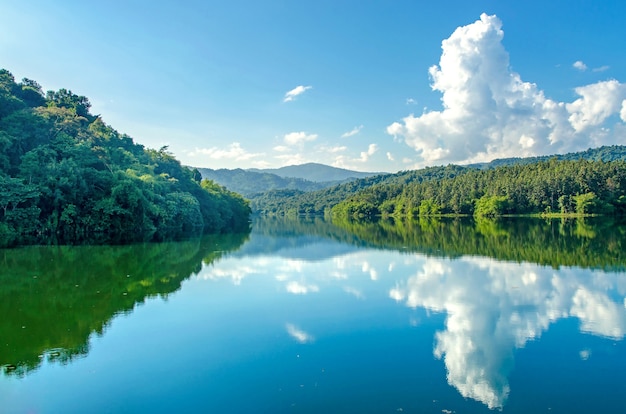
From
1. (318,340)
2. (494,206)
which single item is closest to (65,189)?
(318,340)

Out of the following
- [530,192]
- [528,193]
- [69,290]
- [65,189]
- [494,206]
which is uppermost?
[530,192]

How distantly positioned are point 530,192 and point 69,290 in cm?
9458

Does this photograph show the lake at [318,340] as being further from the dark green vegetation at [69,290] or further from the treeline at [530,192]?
the treeline at [530,192]

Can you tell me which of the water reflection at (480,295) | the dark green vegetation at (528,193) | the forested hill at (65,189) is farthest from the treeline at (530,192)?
the forested hill at (65,189)

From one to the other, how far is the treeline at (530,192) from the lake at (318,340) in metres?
73.4

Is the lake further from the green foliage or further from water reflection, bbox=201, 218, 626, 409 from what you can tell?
the green foliage

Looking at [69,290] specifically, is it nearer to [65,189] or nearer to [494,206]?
[65,189]

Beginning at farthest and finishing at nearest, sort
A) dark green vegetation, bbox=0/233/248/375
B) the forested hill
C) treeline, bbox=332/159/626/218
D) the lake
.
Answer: treeline, bbox=332/159/626/218 → the forested hill → dark green vegetation, bbox=0/233/248/375 → the lake

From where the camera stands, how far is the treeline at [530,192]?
8388 centimetres

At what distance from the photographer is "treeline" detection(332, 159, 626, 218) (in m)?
83.9

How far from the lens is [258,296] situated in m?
17.1

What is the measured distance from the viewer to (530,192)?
93062 mm

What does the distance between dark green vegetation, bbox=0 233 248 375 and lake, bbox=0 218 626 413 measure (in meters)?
0.09

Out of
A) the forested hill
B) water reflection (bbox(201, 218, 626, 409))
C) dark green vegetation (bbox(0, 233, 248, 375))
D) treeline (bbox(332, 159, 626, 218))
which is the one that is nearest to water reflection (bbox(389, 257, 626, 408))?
water reflection (bbox(201, 218, 626, 409))
